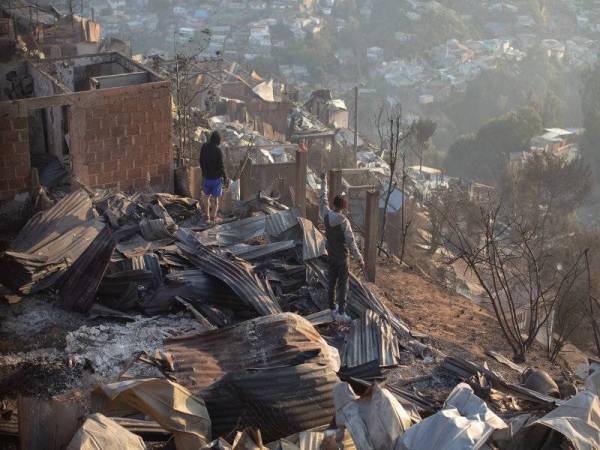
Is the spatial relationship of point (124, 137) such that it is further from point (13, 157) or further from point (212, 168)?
point (212, 168)

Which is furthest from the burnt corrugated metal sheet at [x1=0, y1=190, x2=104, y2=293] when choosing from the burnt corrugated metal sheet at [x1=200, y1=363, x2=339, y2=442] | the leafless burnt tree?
the leafless burnt tree

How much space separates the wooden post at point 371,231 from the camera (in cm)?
840

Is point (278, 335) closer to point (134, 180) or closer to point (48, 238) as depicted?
point (48, 238)

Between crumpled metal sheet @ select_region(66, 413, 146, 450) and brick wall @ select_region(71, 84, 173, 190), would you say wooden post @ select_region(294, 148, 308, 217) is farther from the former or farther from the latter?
crumpled metal sheet @ select_region(66, 413, 146, 450)

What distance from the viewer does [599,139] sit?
3556 centimetres

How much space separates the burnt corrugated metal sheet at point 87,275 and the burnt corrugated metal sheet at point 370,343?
7.50 ft

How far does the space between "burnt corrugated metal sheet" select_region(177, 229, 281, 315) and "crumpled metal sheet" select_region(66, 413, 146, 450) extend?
2548mm

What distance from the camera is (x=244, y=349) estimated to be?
5734 millimetres

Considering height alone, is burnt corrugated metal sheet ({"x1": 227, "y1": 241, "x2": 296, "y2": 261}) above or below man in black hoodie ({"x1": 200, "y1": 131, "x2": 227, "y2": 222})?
below

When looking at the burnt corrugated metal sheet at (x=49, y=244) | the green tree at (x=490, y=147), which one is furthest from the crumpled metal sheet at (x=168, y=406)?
the green tree at (x=490, y=147)

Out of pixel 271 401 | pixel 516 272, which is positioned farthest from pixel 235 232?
pixel 516 272

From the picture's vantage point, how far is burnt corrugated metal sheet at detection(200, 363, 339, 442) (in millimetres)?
5016

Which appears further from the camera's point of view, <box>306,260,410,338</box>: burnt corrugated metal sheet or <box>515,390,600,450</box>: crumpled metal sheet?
<box>306,260,410,338</box>: burnt corrugated metal sheet

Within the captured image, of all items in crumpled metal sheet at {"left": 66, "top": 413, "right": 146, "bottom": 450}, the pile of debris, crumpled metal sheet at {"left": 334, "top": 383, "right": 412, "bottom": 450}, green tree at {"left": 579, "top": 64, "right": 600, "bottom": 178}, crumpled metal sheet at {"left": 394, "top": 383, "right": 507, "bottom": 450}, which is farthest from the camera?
green tree at {"left": 579, "top": 64, "right": 600, "bottom": 178}
